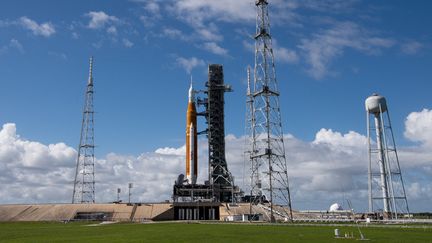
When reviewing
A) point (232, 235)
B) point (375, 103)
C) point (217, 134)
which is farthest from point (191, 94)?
point (232, 235)

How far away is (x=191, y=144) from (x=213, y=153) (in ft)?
26.3

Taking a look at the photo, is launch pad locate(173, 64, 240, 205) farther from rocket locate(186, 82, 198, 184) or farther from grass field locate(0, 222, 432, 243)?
grass field locate(0, 222, 432, 243)

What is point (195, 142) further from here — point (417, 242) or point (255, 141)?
point (417, 242)

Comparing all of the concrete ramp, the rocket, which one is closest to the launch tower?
the rocket

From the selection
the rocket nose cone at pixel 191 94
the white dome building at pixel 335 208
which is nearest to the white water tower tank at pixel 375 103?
the white dome building at pixel 335 208

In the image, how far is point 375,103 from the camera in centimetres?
9100

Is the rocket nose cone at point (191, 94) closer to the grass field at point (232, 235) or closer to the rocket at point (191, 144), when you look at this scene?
the rocket at point (191, 144)

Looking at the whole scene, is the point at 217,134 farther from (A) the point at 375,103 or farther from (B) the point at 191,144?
(A) the point at 375,103

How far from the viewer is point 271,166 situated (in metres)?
85.9

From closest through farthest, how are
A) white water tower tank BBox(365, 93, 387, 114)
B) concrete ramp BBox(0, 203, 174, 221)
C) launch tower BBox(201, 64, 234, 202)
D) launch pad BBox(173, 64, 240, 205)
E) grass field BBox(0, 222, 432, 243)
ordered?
grass field BBox(0, 222, 432, 243)
white water tower tank BBox(365, 93, 387, 114)
concrete ramp BBox(0, 203, 174, 221)
launch pad BBox(173, 64, 240, 205)
launch tower BBox(201, 64, 234, 202)

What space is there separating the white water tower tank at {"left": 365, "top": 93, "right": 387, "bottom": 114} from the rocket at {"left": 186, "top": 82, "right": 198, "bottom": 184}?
171 ft

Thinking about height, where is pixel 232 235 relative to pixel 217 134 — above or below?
below

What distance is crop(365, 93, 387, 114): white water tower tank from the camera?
298 ft

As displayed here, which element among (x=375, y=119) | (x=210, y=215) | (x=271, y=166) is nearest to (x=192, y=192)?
(x=210, y=215)
